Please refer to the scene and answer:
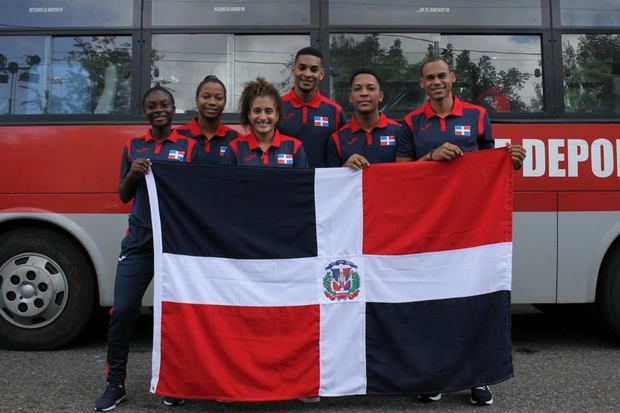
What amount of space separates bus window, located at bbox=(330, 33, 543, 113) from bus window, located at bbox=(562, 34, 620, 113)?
0.85 feet

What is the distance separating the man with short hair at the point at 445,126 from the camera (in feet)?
13.1

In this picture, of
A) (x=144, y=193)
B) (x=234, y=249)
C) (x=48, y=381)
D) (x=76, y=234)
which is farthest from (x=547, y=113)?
(x=48, y=381)

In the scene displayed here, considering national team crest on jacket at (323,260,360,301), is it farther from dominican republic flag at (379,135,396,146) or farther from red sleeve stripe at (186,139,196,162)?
red sleeve stripe at (186,139,196,162)

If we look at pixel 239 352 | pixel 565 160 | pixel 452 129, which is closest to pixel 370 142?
pixel 452 129

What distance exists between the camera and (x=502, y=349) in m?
3.97

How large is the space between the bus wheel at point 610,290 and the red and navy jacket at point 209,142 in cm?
343

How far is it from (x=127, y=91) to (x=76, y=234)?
1.27m

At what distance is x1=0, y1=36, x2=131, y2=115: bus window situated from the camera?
521 centimetres

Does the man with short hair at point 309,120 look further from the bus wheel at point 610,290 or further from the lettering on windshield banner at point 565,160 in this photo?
the bus wheel at point 610,290

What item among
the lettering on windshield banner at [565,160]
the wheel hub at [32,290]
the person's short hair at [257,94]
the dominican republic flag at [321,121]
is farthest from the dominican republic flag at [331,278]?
the wheel hub at [32,290]

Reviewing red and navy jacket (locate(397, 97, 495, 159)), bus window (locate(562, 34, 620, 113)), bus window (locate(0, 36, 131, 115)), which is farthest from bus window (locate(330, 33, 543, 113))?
bus window (locate(0, 36, 131, 115))

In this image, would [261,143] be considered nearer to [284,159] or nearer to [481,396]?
[284,159]

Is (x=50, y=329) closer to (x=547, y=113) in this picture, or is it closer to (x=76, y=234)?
(x=76, y=234)

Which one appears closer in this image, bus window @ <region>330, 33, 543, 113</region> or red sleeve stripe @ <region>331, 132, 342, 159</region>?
red sleeve stripe @ <region>331, 132, 342, 159</region>
